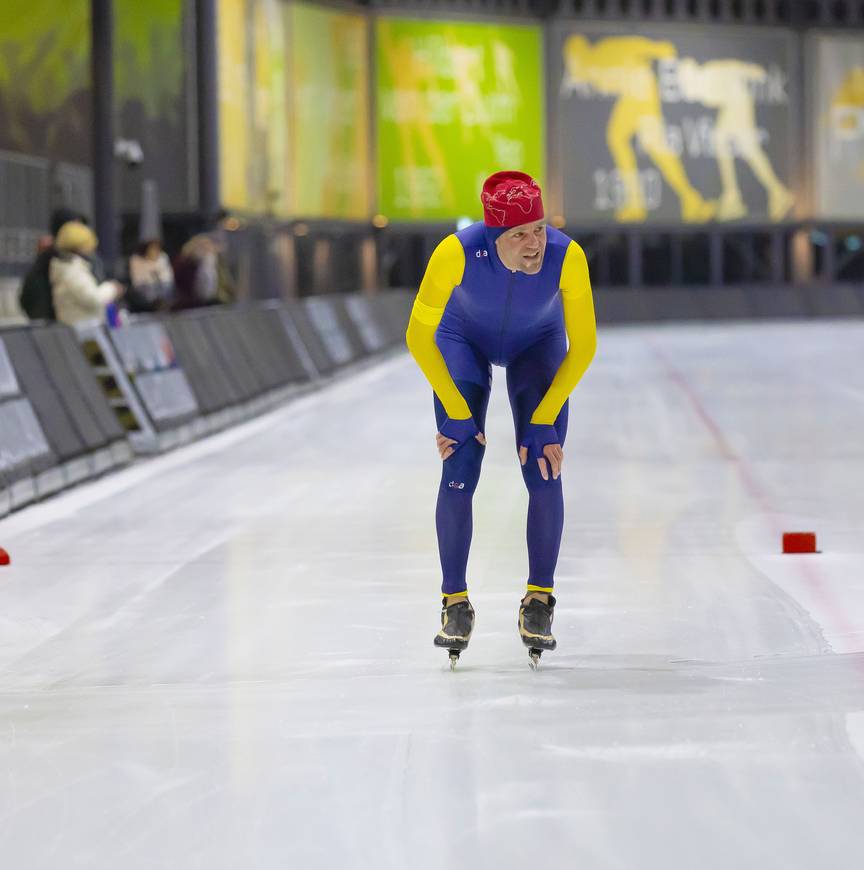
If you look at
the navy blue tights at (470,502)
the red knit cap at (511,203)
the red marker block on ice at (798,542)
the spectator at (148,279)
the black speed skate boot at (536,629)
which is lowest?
the red marker block on ice at (798,542)

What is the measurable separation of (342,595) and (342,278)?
37.2 meters

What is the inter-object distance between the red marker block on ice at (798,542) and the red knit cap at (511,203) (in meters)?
3.71

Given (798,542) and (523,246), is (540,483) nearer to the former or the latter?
(523,246)

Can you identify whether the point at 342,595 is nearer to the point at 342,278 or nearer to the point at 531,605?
the point at 531,605

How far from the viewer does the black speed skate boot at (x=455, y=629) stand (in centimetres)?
671

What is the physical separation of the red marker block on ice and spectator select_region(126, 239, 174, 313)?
11214mm

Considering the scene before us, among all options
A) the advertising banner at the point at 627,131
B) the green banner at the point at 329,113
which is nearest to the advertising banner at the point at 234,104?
the green banner at the point at 329,113

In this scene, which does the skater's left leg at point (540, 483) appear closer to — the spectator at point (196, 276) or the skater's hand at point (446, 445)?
the skater's hand at point (446, 445)

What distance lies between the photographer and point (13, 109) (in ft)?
87.4

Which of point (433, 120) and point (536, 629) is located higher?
point (433, 120)

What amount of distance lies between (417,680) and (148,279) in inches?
540

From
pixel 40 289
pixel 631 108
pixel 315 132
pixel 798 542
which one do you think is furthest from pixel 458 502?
pixel 631 108

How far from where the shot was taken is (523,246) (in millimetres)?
6434

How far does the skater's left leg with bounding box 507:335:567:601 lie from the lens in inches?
269
